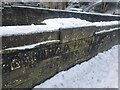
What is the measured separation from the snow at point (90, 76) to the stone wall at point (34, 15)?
256 centimetres

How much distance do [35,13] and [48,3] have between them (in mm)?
9571

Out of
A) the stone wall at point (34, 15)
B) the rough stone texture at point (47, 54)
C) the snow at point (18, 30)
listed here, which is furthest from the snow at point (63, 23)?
the stone wall at point (34, 15)

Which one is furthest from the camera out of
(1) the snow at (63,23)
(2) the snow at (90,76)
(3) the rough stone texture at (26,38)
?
(1) the snow at (63,23)

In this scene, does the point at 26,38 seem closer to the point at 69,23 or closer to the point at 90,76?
the point at 69,23

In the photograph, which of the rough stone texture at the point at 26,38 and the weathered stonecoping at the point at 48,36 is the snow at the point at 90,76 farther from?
the rough stone texture at the point at 26,38

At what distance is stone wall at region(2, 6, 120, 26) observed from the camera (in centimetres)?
777

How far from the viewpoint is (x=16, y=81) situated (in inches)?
124

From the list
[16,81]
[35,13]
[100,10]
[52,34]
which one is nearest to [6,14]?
[35,13]

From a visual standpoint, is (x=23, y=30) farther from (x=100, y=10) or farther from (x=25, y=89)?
(x=100, y=10)

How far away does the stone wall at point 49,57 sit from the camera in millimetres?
3006

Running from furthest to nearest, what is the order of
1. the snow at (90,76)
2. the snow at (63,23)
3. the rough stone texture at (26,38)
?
the snow at (63,23), the snow at (90,76), the rough stone texture at (26,38)

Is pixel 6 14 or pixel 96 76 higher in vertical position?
pixel 6 14

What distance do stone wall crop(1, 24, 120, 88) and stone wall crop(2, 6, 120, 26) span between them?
7.35 ft

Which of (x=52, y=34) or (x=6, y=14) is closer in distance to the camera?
(x=52, y=34)
